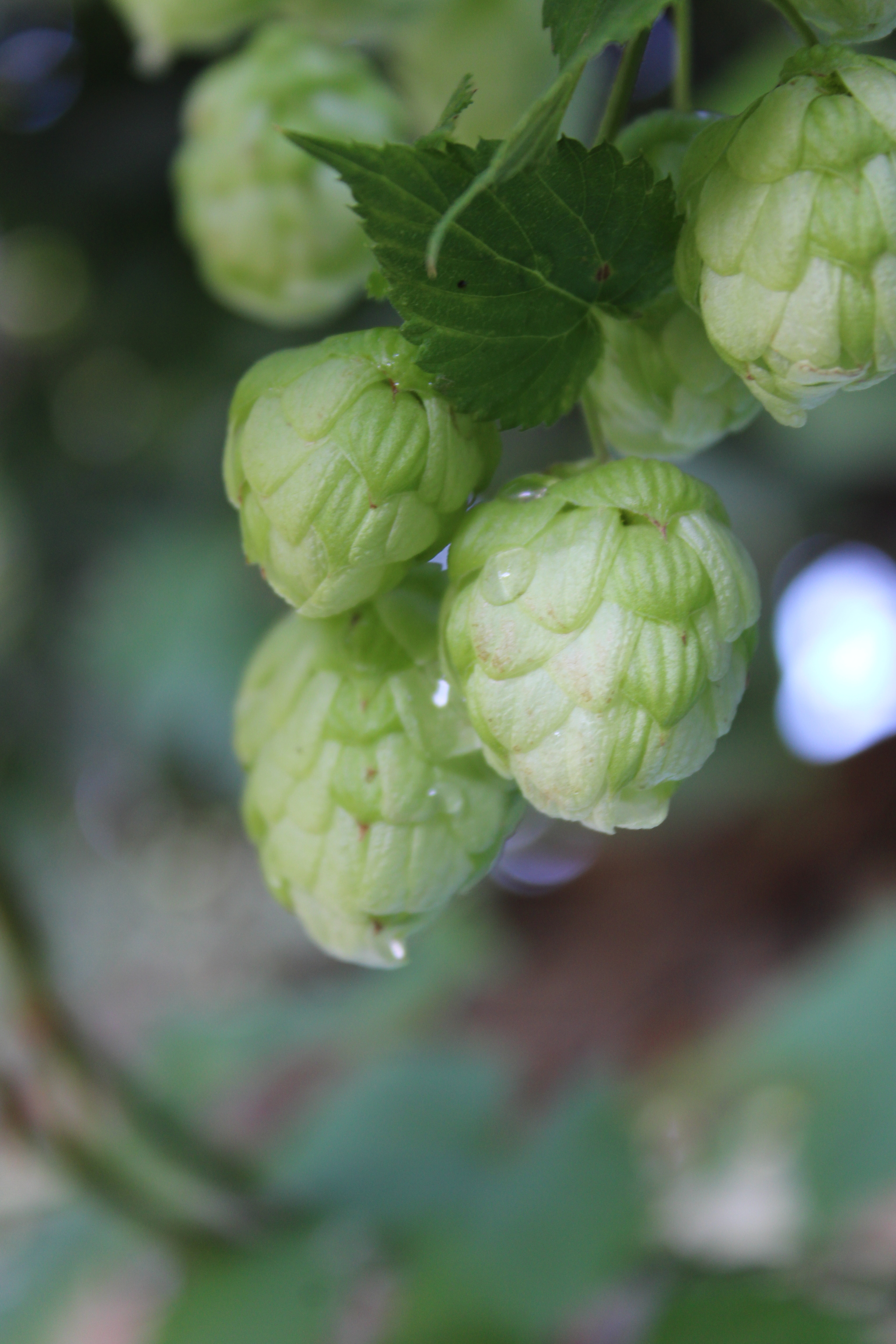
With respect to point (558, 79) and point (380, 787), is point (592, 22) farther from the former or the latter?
point (380, 787)

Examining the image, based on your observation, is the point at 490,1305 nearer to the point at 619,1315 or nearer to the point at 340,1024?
the point at 619,1315

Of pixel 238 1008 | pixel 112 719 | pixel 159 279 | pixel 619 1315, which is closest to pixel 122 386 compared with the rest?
pixel 159 279

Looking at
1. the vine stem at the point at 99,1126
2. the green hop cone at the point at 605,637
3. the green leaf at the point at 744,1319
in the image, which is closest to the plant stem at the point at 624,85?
the green hop cone at the point at 605,637

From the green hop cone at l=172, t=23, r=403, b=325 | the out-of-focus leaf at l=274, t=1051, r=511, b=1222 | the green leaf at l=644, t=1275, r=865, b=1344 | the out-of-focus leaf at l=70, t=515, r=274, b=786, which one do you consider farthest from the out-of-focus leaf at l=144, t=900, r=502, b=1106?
the green hop cone at l=172, t=23, r=403, b=325

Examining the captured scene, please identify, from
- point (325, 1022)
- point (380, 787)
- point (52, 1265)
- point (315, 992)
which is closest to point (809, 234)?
point (380, 787)

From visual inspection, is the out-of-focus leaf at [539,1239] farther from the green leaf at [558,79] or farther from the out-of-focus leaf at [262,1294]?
the green leaf at [558,79]
